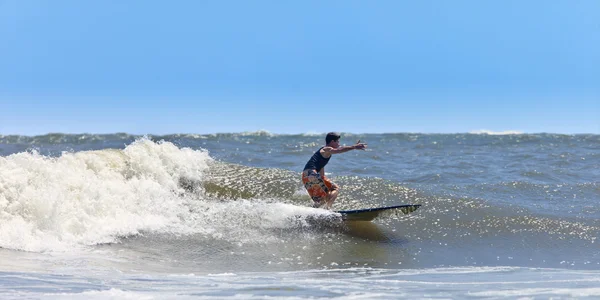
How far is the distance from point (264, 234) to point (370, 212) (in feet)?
5.77

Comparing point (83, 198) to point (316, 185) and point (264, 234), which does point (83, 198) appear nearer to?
point (264, 234)

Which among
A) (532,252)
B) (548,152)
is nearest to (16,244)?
(532,252)

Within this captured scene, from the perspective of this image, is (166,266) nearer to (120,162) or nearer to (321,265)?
(321,265)

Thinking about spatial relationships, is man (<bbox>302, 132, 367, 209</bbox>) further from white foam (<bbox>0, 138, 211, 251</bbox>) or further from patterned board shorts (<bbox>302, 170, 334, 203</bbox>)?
white foam (<bbox>0, 138, 211, 251</bbox>)

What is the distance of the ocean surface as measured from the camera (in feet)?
20.8

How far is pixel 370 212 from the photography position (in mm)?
9891

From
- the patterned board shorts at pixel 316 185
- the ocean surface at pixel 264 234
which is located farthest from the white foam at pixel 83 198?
the patterned board shorts at pixel 316 185

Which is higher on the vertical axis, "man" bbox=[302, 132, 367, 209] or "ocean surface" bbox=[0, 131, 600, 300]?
"man" bbox=[302, 132, 367, 209]

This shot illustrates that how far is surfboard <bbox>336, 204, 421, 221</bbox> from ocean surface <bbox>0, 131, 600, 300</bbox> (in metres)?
0.16

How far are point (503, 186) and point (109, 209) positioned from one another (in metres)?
8.93

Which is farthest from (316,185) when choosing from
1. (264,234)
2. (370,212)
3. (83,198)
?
(83,198)

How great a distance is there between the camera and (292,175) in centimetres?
1430

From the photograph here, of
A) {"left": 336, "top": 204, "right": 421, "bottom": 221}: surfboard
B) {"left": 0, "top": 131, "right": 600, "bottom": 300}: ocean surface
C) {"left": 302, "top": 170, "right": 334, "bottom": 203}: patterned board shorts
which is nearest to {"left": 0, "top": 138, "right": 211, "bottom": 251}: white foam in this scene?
{"left": 0, "top": 131, "right": 600, "bottom": 300}: ocean surface

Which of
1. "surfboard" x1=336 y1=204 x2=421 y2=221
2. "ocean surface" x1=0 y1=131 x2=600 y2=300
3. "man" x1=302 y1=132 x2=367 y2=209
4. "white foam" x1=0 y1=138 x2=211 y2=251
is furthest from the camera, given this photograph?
"man" x1=302 y1=132 x2=367 y2=209
